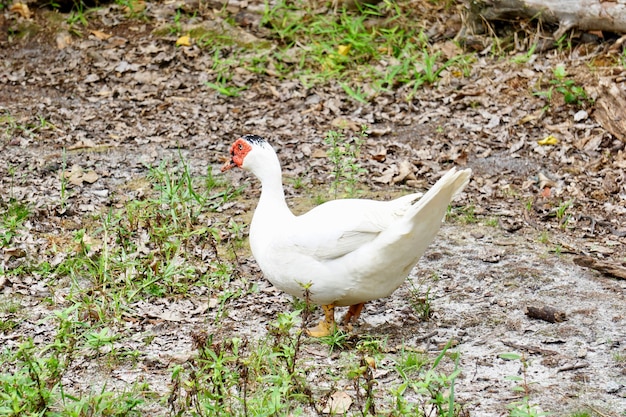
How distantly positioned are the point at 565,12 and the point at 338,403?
5436 mm

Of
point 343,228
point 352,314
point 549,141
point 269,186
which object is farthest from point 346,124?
point 343,228

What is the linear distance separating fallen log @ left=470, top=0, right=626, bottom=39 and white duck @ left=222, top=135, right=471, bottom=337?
14.3ft

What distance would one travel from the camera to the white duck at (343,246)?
14.6 feet

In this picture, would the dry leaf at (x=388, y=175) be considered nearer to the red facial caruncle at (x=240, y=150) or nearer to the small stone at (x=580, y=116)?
the small stone at (x=580, y=116)

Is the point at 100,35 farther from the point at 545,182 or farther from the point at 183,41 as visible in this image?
the point at 545,182

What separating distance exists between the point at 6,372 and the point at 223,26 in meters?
5.85

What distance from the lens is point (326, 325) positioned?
16.1ft

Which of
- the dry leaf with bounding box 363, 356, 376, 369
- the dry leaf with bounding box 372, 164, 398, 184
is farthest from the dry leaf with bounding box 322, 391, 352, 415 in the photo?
the dry leaf with bounding box 372, 164, 398, 184

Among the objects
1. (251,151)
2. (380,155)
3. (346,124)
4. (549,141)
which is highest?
(251,151)

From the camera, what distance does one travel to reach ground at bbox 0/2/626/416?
4.62 m

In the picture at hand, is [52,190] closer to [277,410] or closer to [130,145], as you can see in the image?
[130,145]

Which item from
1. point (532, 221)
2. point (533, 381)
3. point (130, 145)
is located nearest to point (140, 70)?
point (130, 145)

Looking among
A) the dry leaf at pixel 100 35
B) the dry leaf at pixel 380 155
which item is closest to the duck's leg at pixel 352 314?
the dry leaf at pixel 380 155

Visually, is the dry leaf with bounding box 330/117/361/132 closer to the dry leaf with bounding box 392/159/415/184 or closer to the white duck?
the dry leaf with bounding box 392/159/415/184
